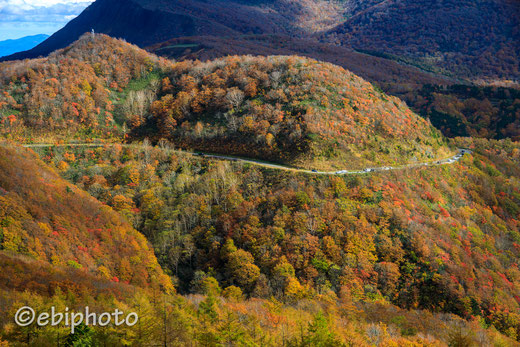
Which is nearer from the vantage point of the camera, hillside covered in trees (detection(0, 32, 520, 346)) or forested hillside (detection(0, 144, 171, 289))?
hillside covered in trees (detection(0, 32, 520, 346))

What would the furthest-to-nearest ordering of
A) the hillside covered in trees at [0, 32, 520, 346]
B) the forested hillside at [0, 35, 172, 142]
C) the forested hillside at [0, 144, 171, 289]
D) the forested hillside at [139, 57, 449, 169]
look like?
the forested hillside at [0, 35, 172, 142], the forested hillside at [139, 57, 449, 169], the forested hillside at [0, 144, 171, 289], the hillside covered in trees at [0, 32, 520, 346]

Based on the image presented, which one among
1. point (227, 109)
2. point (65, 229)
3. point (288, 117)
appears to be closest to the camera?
point (65, 229)

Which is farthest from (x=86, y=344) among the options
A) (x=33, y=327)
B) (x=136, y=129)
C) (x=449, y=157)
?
(x=449, y=157)

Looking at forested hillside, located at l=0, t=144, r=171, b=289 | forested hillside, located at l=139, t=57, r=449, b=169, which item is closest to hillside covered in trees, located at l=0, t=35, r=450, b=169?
forested hillside, located at l=139, t=57, r=449, b=169

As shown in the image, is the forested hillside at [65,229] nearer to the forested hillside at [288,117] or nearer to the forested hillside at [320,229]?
the forested hillside at [320,229]

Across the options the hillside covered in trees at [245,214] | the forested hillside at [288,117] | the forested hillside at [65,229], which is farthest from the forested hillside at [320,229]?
the forested hillside at [288,117]

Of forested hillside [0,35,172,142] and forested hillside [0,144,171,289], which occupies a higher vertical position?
forested hillside [0,35,172,142]

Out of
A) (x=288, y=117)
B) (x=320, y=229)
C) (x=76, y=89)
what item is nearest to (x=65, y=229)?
(x=320, y=229)

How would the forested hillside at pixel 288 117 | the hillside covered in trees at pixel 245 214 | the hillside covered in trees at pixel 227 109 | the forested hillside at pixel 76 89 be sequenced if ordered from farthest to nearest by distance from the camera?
the forested hillside at pixel 76 89, the hillside covered in trees at pixel 227 109, the forested hillside at pixel 288 117, the hillside covered in trees at pixel 245 214

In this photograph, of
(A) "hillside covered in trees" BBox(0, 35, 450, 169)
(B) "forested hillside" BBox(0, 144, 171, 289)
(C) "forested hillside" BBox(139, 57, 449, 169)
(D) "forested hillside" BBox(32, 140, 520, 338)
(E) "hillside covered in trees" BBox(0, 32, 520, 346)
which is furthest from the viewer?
(A) "hillside covered in trees" BBox(0, 35, 450, 169)

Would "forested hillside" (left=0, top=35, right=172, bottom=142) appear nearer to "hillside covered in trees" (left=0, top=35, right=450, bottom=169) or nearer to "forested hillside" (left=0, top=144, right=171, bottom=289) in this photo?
"hillside covered in trees" (left=0, top=35, right=450, bottom=169)

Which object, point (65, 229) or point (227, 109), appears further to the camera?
point (227, 109)

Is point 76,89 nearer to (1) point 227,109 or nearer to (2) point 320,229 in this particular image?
(1) point 227,109
